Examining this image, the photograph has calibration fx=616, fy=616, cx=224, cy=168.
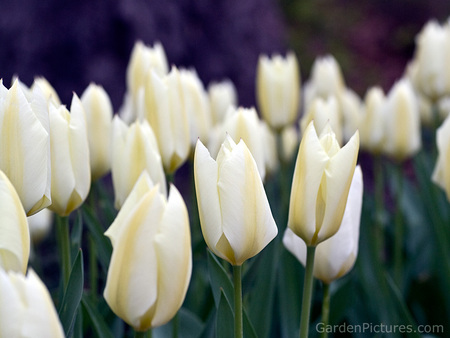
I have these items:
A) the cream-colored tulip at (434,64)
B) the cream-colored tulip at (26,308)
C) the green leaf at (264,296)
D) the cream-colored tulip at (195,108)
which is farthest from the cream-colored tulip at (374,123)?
the cream-colored tulip at (26,308)

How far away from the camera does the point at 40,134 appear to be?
849 mm

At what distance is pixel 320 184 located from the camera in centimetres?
85

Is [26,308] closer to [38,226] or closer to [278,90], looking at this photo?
[38,226]

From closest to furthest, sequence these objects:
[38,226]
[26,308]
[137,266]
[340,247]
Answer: [26,308]
[137,266]
[340,247]
[38,226]

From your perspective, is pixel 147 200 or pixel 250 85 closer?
pixel 147 200

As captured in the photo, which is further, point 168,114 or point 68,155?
point 168,114

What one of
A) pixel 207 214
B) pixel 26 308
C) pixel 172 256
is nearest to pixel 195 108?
pixel 207 214

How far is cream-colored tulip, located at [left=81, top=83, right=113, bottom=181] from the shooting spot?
49.9 inches

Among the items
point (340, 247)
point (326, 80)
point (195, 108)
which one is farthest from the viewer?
point (326, 80)

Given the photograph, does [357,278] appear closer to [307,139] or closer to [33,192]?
[307,139]

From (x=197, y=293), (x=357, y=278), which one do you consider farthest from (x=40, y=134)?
(x=357, y=278)

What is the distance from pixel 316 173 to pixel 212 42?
267 centimetres

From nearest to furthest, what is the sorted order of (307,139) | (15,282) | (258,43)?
(15,282) < (307,139) < (258,43)

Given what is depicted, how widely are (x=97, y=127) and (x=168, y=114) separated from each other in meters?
0.16
